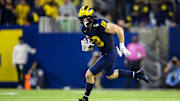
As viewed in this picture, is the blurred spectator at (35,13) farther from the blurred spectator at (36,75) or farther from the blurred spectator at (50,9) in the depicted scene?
the blurred spectator at (36,75)

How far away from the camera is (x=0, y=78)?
61.5ft

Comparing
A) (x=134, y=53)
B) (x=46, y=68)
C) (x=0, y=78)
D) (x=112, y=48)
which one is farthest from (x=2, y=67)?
(x=112, y=48)

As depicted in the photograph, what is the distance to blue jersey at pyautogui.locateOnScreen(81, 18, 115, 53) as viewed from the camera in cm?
995

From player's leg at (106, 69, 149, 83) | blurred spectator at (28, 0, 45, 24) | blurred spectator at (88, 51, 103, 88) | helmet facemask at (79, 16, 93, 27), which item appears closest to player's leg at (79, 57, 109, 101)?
player's leg at (106, 69, 149, 83)

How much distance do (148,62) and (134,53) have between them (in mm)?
982

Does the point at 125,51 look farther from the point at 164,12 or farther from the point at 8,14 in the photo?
the point at 8,14

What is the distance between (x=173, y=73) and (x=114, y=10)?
310cm

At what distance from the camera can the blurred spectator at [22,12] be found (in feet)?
61.6

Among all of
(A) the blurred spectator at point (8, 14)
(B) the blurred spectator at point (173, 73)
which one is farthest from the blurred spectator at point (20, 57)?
(B) the blurred spectator at point (173, 73)

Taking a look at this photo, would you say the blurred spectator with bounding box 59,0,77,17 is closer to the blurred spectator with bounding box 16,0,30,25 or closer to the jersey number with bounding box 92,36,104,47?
the blurred spectator with bounding box 16,0,30,25

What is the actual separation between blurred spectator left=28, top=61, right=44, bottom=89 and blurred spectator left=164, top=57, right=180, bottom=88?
4264 millimetres

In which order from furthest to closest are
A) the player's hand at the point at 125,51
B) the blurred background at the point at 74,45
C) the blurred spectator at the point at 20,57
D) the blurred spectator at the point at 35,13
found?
the blurred spectator at the point at 35,13
the blurred spectator at the point at 20,57
the blurred background at the point at 74,45
the player's hand at the point at 125,51

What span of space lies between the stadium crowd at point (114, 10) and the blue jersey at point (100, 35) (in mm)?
7388

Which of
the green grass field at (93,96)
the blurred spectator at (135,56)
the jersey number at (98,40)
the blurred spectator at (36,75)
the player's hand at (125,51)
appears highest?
the jersey number at (98,40)
